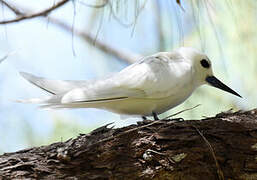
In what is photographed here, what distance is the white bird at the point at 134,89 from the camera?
2.16 meters

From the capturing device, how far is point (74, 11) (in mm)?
1869

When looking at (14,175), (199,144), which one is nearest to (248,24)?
(199,144)

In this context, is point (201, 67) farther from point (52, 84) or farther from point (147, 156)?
point (147, 156)

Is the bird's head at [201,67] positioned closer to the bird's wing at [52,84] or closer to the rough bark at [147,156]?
the bird's wing at [52,84]

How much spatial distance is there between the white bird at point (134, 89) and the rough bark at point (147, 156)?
0.38 meters

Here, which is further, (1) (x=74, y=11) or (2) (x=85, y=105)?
(2) (x=85, y=105)

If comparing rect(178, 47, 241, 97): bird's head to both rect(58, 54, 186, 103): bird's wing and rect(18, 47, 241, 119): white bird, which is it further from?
rect(58, 54, 186, 103): bird's wing

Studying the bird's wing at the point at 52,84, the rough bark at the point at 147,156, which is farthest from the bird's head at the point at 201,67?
the rough bark at the point at 147,156

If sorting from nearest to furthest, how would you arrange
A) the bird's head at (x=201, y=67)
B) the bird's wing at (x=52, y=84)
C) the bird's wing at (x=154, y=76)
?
1. the bird's wing at (x=52, y=84)
2. the bird's wing at (x=154, y=76)
3. the bird's head at (x=201, y=67)

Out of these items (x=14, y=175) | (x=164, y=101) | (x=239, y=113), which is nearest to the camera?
(x=14, y=175)

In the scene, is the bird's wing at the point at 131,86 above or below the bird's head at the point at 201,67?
below

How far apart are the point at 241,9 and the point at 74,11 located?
1.10m

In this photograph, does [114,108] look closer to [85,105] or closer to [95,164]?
[85,105]

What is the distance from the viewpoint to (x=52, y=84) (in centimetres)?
221
